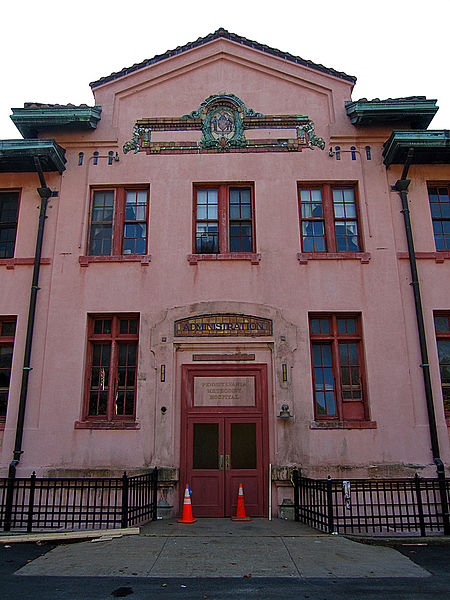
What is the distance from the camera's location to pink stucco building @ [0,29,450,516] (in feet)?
38.3

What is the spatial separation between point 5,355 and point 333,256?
888 cm

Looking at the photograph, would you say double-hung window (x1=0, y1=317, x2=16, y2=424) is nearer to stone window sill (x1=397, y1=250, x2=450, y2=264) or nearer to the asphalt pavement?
the asphalt pavement

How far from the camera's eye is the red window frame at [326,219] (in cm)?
1323

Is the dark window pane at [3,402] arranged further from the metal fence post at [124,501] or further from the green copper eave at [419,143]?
the green copper eave at [419,143]

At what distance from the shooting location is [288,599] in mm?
6012

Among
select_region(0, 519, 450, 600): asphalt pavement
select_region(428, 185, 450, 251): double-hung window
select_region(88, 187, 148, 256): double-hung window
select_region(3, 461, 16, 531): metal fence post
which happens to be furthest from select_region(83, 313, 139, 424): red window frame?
select_region(428, 185, 450, 251): double-hung window

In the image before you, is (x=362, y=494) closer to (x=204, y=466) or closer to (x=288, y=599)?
(x=204, y=466)

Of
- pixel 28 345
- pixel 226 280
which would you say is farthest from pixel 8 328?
pixel 226 280

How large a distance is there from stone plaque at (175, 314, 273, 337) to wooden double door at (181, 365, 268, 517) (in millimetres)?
821

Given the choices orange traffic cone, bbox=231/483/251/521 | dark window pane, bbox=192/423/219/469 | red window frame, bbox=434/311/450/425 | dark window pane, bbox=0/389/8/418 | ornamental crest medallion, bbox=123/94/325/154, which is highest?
ornamental crest medallion, bbox=123/94/325/154

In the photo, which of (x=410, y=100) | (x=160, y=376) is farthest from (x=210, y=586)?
(x=410, y=100)

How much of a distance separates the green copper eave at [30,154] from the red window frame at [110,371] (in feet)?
14.3

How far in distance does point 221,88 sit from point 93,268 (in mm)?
6484

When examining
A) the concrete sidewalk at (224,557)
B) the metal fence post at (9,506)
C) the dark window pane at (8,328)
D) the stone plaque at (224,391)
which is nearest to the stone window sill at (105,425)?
the stone plaque at (224,391)
